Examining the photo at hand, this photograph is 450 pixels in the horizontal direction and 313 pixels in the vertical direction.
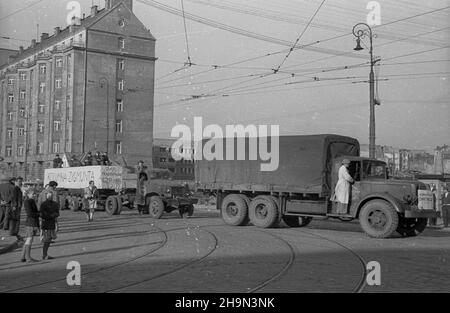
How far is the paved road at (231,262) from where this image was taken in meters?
8.10

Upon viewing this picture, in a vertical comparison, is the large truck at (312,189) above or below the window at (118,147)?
below

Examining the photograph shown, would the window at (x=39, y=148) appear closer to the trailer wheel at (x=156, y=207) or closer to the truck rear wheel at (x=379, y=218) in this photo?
the trailer wheel at (x=156, y=207)

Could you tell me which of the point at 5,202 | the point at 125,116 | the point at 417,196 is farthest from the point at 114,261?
the point at 125,116

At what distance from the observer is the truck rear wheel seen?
50.5ft

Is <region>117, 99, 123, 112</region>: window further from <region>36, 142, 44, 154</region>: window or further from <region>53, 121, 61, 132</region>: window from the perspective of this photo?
<region>36, 142, 44, 154</region>: window

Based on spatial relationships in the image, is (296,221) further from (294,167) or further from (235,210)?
(294,167)

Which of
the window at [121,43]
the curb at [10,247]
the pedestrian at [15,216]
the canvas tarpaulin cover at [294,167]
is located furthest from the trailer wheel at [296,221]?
the window at [121,43]

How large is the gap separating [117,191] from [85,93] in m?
21.4

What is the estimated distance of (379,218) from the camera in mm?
15719

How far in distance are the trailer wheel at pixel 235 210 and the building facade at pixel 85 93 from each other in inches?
1175

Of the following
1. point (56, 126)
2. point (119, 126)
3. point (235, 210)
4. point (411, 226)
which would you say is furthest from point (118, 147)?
point (411, 226)

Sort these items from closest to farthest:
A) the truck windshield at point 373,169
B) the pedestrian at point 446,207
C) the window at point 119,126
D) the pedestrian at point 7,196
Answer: the pedestrian at point 7,196 < the truck windshield at point 373,169 < the pedestrian at point 446,207 < the window at point 119,126

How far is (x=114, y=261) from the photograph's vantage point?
10.7 meters

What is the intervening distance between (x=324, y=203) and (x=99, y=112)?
39.1 metres
